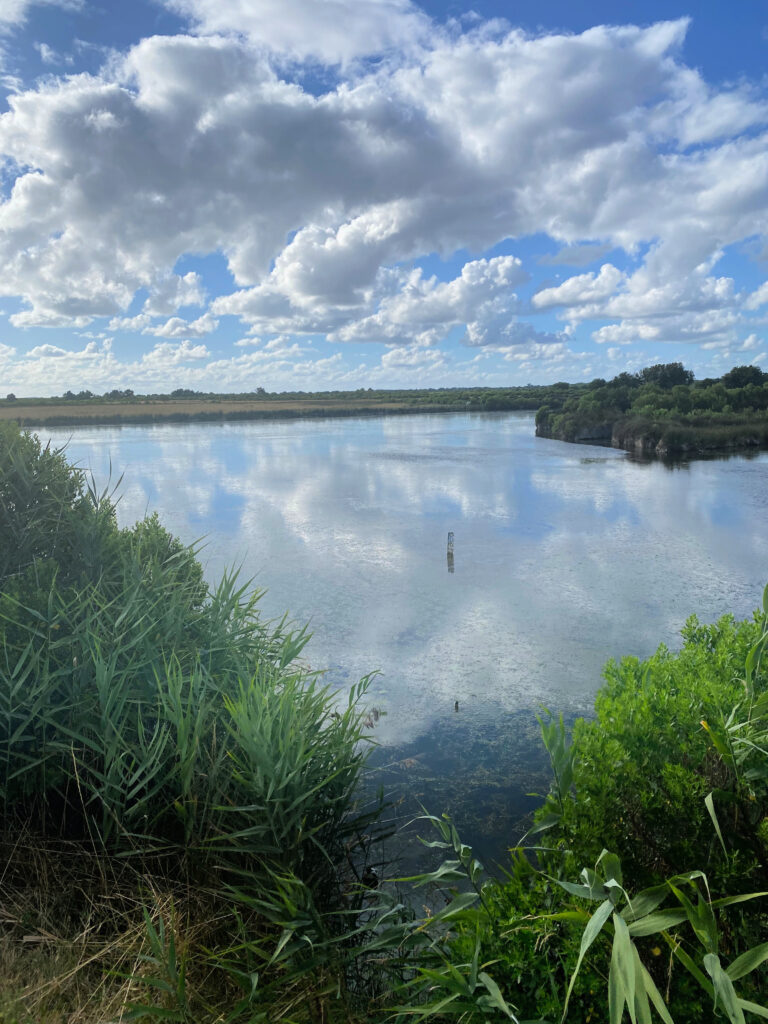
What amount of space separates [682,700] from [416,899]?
89.7 inches

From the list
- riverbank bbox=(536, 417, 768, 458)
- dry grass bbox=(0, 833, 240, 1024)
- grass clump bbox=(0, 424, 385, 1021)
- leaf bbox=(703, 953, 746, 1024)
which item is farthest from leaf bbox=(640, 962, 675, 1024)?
riverbank bbox=(536, 417, 768, 458)

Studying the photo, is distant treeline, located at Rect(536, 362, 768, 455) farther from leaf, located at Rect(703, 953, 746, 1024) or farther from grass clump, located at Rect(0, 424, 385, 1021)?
leaf, located at Rect(703, 953, 746, 1024)

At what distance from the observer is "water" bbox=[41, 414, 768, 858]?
6758mm

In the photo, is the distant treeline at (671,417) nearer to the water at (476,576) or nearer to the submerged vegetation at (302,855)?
the water at (476,576)

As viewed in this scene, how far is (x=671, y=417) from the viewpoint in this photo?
43375mm

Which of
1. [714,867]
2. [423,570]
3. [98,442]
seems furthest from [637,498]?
[98,442]

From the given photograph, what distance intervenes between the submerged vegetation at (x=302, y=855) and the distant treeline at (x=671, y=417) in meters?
39.8

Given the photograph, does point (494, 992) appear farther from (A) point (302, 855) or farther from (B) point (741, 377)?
(B) point (741, 377)

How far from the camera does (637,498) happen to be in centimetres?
2323

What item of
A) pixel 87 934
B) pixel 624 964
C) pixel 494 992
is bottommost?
pixel 87 934

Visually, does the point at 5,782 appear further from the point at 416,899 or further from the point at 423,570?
the point at 423,570

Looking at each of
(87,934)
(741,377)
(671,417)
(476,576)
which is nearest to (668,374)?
(741,377)

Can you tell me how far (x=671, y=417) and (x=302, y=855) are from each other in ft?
146

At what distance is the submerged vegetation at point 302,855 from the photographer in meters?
2.49
